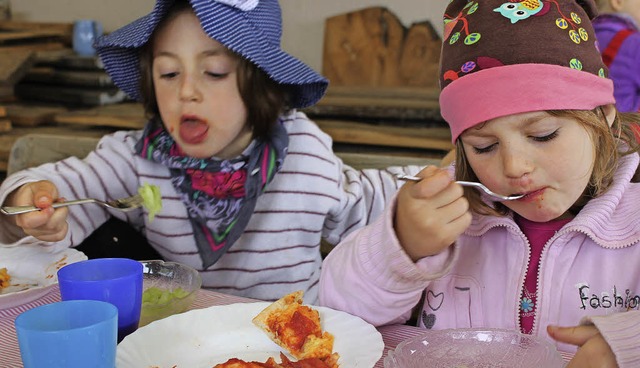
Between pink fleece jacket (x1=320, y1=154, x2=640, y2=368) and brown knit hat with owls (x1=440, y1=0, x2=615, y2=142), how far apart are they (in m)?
0.19

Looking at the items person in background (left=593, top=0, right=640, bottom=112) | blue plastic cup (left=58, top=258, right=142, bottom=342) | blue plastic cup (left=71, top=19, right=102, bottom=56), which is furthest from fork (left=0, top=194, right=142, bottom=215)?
blue plastic cup (left=71, top=19, right=102, bottom=56)

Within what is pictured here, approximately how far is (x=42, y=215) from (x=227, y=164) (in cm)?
49

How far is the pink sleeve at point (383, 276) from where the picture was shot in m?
1.11

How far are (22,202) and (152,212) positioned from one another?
0.84 ft

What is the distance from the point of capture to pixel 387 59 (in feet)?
11.5

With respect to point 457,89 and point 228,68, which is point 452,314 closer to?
point 457,89

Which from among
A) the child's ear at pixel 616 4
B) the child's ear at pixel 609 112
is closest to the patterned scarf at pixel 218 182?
the child's ear at pixel 609 112

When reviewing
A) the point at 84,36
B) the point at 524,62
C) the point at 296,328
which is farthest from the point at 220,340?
the point at 84,36

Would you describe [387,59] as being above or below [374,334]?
below

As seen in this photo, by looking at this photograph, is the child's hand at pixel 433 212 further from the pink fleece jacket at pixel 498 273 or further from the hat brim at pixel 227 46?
the hat brim at pixel 227 46

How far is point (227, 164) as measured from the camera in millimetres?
1758

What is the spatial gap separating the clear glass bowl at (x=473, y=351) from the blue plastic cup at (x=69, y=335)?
1.12 ft

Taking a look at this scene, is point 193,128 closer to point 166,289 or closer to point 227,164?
point 227,164

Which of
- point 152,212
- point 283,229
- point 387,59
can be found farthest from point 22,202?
point 387,59
